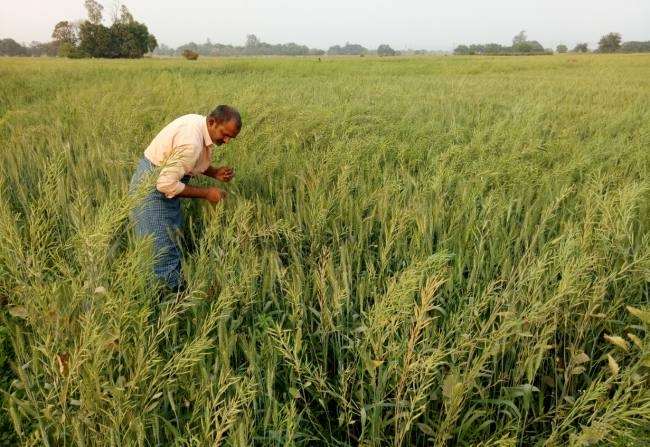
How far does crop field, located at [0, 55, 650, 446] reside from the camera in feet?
3.78

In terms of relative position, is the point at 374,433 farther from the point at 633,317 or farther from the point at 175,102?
the point at 175,102

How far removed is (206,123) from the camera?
2.59 meters

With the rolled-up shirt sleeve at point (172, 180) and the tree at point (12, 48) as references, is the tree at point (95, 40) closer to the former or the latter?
the rolled-up shirt sleeve at point (172, 180)

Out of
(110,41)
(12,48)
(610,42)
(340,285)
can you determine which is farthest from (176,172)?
(12,48)

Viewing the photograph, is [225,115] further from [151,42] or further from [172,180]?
[151,42]

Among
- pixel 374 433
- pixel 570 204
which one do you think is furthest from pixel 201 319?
pixel 570 204

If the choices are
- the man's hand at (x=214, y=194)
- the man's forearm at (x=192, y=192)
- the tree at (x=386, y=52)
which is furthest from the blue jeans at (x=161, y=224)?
the tree at (x=386, y=52)

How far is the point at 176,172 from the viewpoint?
2.34 m

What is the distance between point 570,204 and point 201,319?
2371mm

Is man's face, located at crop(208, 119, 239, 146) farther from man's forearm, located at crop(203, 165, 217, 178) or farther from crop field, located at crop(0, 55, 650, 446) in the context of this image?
crop field, located at crop(0, 55, 650, 446)

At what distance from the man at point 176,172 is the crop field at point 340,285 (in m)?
0.19

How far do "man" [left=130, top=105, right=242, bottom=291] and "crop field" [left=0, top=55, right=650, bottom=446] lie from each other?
0.19 meters

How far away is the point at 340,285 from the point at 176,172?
1196mm

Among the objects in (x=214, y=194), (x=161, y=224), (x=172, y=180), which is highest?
(x=172, y=180)
